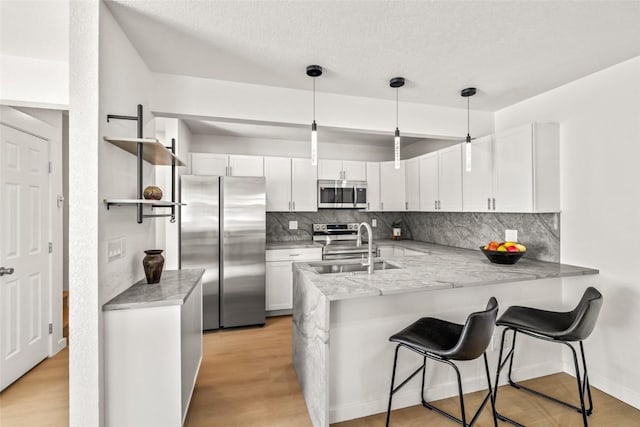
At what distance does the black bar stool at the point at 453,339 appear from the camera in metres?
1.57

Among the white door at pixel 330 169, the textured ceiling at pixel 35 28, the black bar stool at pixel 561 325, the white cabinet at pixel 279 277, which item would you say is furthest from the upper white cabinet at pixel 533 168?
the textured ceiling at pixel 35 28

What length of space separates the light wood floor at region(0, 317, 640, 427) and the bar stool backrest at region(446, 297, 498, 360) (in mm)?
723

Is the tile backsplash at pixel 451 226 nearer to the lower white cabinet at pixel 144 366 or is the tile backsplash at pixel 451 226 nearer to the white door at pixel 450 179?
the white door at pixel 450 179

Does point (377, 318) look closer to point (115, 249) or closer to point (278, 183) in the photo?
point (115, 249)

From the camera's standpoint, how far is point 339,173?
176 inches

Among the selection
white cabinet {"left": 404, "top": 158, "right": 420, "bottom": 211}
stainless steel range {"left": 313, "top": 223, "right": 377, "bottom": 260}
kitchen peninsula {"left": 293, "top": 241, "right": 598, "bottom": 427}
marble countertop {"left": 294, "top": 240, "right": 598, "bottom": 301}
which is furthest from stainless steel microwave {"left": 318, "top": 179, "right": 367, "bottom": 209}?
kitchen peninsula {"left": 293, "top": 241, "right": 598, "bottom": 427}

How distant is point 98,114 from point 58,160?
6.30 feet

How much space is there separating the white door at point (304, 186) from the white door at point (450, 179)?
1.67 meters

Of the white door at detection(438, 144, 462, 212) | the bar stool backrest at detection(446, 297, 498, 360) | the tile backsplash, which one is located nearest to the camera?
the bar stool backrest at detection(446, 297, 498, 360)

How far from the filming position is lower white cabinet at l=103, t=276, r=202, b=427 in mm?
1650

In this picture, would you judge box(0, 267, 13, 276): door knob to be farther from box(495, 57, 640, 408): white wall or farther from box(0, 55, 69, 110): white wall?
box(495, 57, 640, 408): white wall

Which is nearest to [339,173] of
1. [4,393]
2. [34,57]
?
[34,57]

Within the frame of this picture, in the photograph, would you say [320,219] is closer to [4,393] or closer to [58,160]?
[58,160]

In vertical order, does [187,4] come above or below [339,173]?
above
